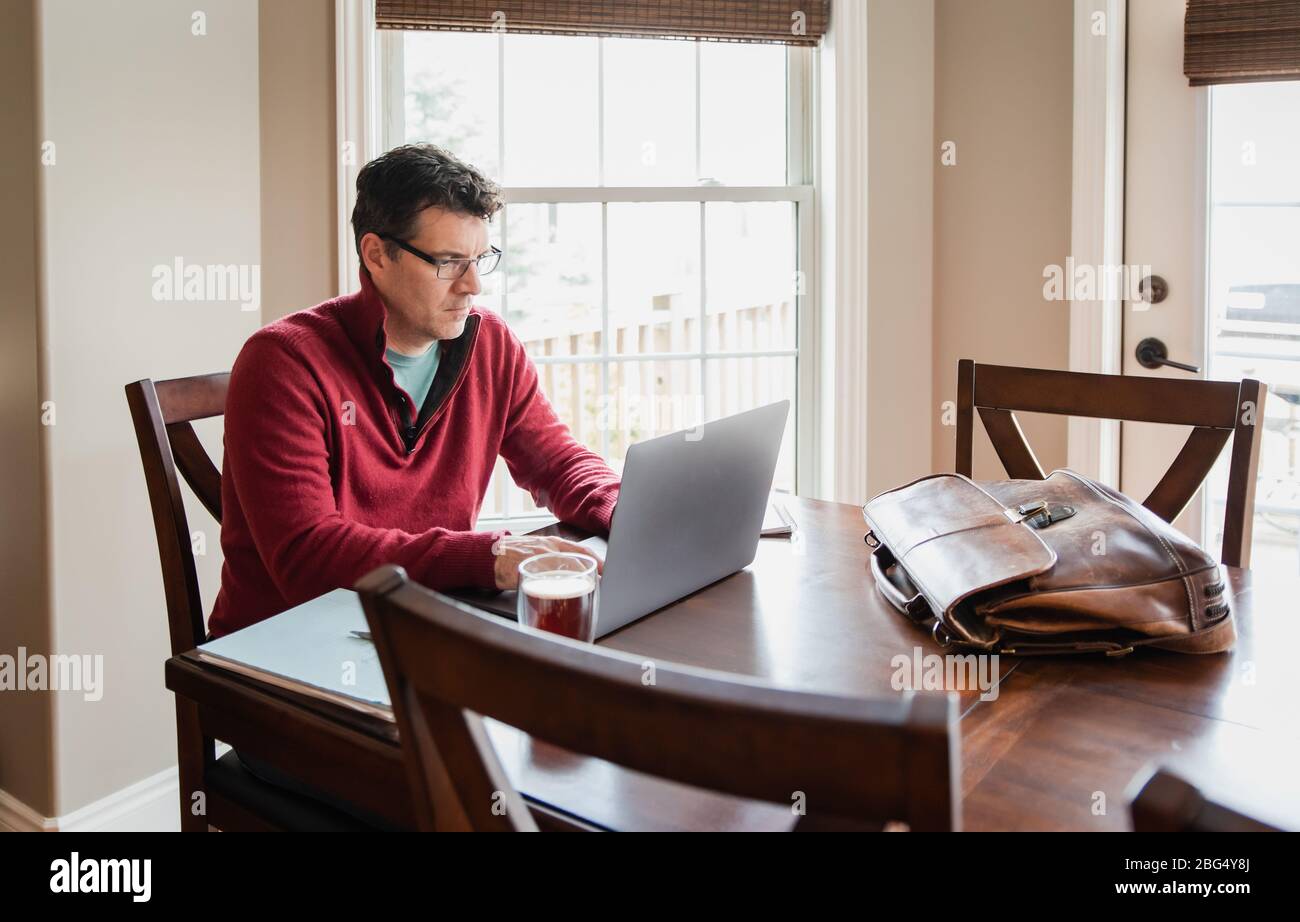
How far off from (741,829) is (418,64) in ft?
7.36

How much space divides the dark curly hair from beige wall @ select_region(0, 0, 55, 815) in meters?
0.71

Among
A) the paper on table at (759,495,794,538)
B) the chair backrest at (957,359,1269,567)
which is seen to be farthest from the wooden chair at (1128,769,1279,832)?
the chair backrest at (957,359,1269,567)

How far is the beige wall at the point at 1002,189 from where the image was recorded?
2.79 metres

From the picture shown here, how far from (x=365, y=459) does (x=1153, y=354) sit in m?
1.97

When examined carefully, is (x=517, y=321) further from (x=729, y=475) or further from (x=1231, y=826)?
(x=1231, y=826)

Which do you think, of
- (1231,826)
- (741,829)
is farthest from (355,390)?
(1231,826)

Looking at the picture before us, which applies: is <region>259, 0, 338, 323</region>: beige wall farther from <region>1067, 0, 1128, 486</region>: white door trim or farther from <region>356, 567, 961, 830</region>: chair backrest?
<region>356, 567, 961, 830</region>: chair backrest

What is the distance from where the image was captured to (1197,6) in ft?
8.25

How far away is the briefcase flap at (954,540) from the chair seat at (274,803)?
2.31 ft

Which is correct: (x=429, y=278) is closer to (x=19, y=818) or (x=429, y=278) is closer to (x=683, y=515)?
(x=683, y=515)

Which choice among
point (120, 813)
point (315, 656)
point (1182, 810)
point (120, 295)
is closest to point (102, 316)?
point (120, 295)

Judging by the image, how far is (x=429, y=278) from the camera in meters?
1.73

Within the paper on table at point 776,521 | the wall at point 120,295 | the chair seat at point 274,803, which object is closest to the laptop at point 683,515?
the paper on table at point 776,521

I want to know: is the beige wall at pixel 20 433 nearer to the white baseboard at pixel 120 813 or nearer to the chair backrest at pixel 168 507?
the white baseboard at pixel 120 813
